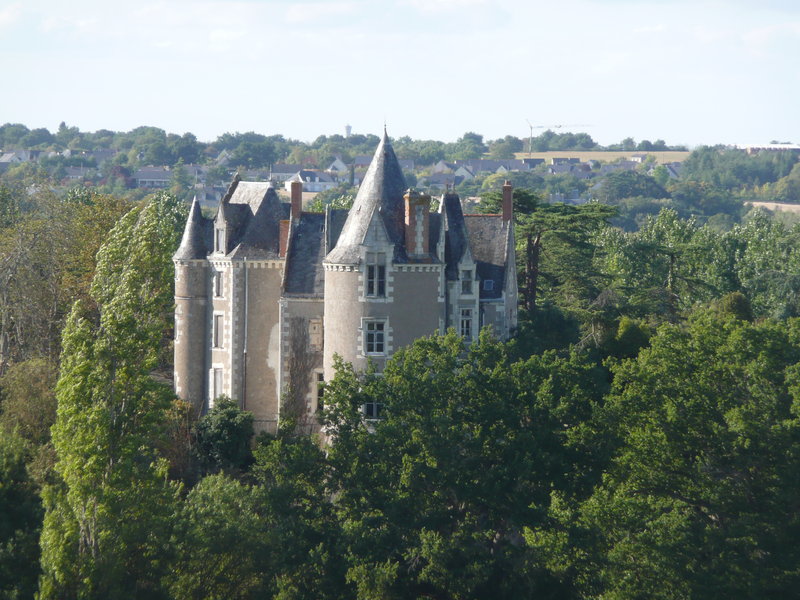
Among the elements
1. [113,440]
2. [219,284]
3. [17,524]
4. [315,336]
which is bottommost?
[17,524]

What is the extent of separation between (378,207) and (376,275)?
111 inches

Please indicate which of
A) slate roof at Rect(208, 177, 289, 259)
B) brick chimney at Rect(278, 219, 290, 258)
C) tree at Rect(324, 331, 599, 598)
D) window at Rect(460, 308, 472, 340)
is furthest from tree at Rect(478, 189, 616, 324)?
tree at Rect(324, 331, 599, 598)

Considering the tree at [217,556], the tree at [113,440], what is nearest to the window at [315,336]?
the tree at [113,440]

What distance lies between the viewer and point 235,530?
3912 centimetres

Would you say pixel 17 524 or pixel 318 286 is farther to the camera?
pixel 318 286

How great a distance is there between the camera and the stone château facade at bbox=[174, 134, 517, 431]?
49875mm

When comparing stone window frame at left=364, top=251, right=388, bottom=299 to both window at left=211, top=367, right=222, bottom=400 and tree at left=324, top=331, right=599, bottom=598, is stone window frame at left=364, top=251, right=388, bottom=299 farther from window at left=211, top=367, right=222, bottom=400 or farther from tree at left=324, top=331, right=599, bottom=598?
window at left=211, top=367, right=222, bottom=400

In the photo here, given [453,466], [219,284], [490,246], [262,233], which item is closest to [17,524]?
[453,466]

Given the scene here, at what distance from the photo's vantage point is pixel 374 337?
49.9 m

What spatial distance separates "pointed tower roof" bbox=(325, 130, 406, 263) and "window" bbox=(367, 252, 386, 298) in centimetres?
64

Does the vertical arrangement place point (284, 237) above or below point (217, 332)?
above

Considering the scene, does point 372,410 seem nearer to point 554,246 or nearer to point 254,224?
point 254,224

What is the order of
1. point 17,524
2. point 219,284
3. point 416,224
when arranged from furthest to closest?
point 219,284 < point 416,224 < point 17,524

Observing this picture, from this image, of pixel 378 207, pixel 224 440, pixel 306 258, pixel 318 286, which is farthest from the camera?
pixel 306 258
